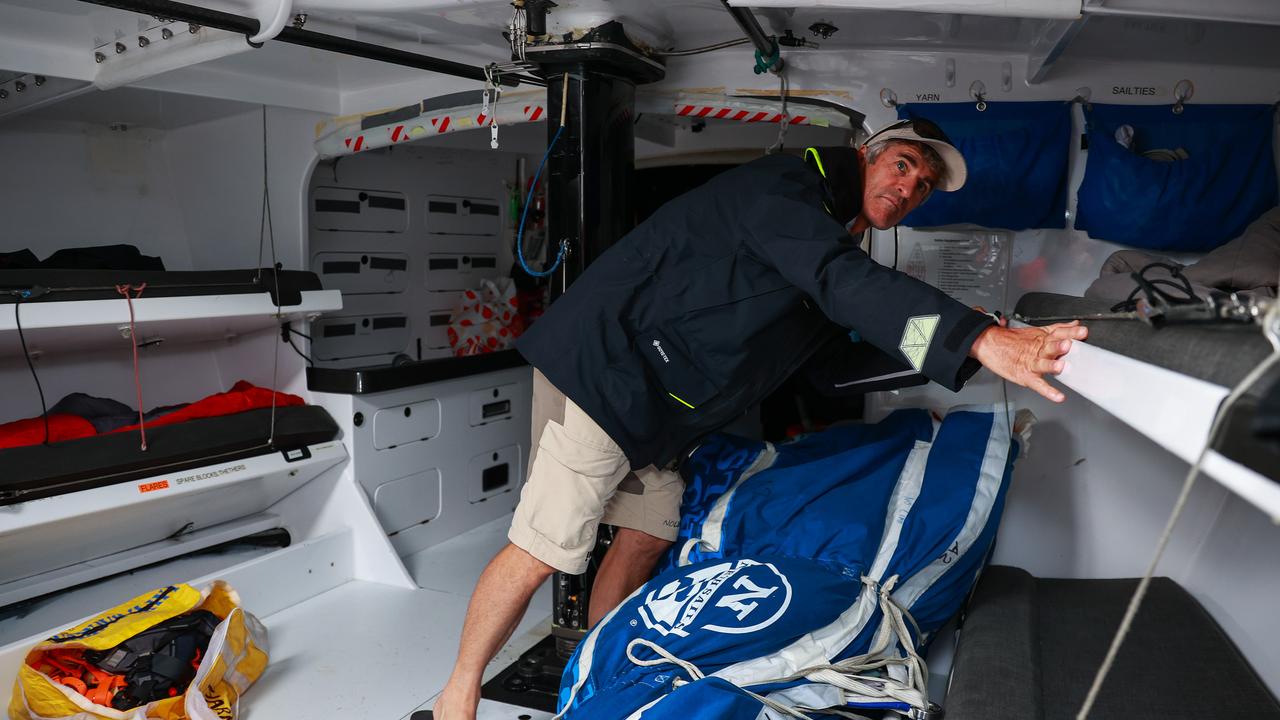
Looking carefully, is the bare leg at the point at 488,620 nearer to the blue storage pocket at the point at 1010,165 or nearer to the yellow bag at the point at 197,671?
the yellow bag at the point at 197,671

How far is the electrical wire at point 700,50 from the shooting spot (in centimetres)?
316

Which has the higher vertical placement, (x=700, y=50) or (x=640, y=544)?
(x=700, y=50)

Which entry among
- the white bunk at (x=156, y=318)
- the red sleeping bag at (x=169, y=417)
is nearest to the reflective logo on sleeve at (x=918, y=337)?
the white bunk at (x=156, y=318)

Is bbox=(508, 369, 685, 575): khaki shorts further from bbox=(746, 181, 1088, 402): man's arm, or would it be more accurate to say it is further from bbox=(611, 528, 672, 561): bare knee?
bbox=(746, 181, 1088, 402): man's arm

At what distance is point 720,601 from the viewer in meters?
2.38

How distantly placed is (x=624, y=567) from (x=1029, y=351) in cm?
166

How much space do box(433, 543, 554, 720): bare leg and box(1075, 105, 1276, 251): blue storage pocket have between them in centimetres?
215

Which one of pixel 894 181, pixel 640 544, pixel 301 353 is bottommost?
pixel 640 544

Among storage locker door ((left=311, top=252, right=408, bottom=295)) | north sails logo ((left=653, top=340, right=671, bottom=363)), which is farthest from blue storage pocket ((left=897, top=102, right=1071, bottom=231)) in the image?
storage locker door ((left=311, top=252, right=408, bottom=295))

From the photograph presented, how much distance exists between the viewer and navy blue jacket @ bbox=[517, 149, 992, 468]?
2.40 m

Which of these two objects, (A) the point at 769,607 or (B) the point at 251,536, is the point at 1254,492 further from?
→ (B) the point at 251,536

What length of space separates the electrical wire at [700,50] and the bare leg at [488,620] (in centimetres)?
183

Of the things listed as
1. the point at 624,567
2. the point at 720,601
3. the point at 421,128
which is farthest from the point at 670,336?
the point at 421,128

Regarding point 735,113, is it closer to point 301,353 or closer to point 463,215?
point 301,353
